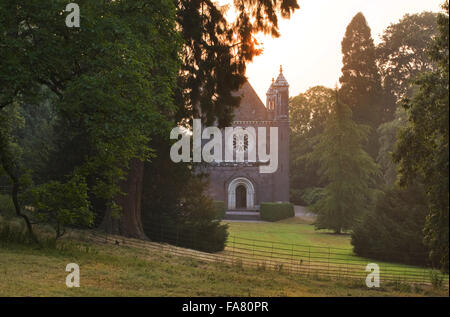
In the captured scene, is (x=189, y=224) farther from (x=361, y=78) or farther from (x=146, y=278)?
(x=361, y=78)

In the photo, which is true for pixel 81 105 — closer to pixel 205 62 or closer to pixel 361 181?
pixel 205 62

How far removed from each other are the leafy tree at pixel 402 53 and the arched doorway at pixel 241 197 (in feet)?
56.8

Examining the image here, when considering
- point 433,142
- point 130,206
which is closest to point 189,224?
point 130,206

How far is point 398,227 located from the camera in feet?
73.9

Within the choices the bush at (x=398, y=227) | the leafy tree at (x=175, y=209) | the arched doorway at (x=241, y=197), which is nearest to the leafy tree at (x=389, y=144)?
the arched doorway at (x=241, y=197)

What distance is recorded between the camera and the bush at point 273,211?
47.8 metres

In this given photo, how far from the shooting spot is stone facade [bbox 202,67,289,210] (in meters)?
52.0

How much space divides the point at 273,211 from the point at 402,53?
2498 centimetres

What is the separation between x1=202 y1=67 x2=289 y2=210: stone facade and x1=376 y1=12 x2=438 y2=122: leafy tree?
1218 cm

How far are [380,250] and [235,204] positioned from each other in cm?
2904
